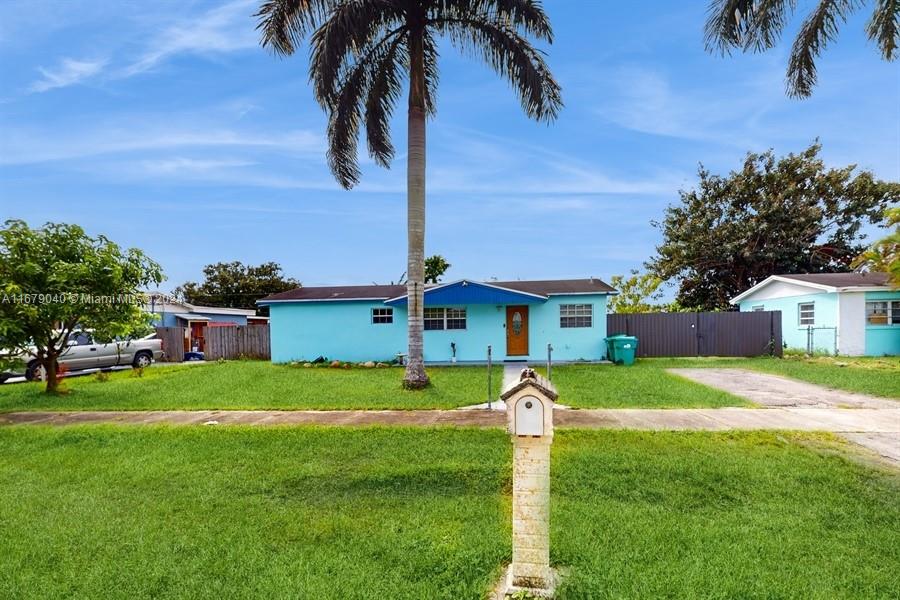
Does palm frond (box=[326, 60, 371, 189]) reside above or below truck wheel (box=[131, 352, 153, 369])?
above

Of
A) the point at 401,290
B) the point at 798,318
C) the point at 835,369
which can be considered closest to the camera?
the point at 835,369

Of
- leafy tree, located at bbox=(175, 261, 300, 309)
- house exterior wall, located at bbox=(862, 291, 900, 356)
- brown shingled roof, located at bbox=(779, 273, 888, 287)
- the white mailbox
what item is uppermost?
leafy tree, located at bbox=(175, 261, 300, 309)

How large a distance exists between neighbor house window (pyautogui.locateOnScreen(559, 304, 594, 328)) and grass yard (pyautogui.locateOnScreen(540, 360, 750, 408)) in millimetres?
3226

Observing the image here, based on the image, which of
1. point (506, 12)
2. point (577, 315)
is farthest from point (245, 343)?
point (506, 12)

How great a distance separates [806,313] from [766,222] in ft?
30.1

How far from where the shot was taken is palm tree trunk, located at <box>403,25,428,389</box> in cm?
1096

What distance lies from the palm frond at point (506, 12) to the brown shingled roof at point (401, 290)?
8.24 m

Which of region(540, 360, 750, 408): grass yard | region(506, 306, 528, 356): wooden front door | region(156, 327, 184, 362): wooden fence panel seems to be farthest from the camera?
region(156, 327, 184, 362): wooden fence panel

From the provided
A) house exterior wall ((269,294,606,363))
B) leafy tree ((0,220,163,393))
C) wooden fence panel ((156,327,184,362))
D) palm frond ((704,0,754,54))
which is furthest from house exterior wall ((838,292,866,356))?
wooden fence panel ((156,327,184,362))

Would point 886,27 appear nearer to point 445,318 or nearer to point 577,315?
point 577,315

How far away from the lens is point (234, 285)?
133 ft

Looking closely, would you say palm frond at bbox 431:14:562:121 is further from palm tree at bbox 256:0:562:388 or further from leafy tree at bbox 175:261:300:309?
leafy tree at bbox 175:261:300:309

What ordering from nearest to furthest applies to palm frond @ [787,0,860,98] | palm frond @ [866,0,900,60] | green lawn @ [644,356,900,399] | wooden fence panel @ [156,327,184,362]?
palm frond @ [866,0,900,60] → palm frond @ [787,0,860,98] → green lawn @ [644,356,900,399] → wooden fence panel @ [156,327,184,362]

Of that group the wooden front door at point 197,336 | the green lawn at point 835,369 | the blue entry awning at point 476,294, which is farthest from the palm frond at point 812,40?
the wooden front door at point 197,336
